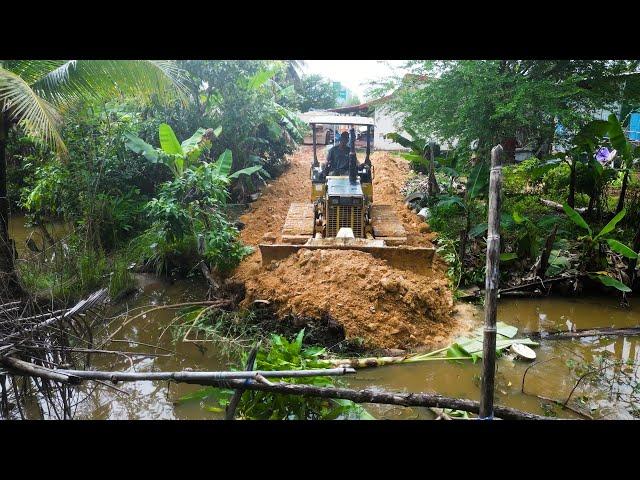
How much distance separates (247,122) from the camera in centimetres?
1216

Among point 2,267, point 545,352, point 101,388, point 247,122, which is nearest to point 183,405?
point 101,388

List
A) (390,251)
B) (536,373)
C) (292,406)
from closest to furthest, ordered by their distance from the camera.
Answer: (292,406)
(536,373)
(390,251)

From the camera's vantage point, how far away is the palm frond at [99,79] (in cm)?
578

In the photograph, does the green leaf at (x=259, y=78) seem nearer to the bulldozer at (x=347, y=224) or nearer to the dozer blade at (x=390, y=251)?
the bulldozer at (x=347, y=224)

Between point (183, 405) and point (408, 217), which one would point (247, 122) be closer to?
point (408, 217)

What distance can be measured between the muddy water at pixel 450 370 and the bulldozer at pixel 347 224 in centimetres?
147

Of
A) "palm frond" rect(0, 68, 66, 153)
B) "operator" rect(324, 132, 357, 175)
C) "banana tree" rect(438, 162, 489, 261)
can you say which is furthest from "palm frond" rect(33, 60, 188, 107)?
"banana tree" rect(438, 162, 489, 261)

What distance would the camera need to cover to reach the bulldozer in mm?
7074

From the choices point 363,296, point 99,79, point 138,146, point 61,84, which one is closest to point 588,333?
point 363,296

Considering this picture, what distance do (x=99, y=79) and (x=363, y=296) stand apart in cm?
402

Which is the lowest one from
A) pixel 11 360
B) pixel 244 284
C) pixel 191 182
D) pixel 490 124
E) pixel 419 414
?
pixel 419 414

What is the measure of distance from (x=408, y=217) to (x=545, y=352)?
495cm

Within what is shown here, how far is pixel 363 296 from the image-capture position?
6098 mm

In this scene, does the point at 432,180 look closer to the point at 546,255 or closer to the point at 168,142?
the point at 546,255
